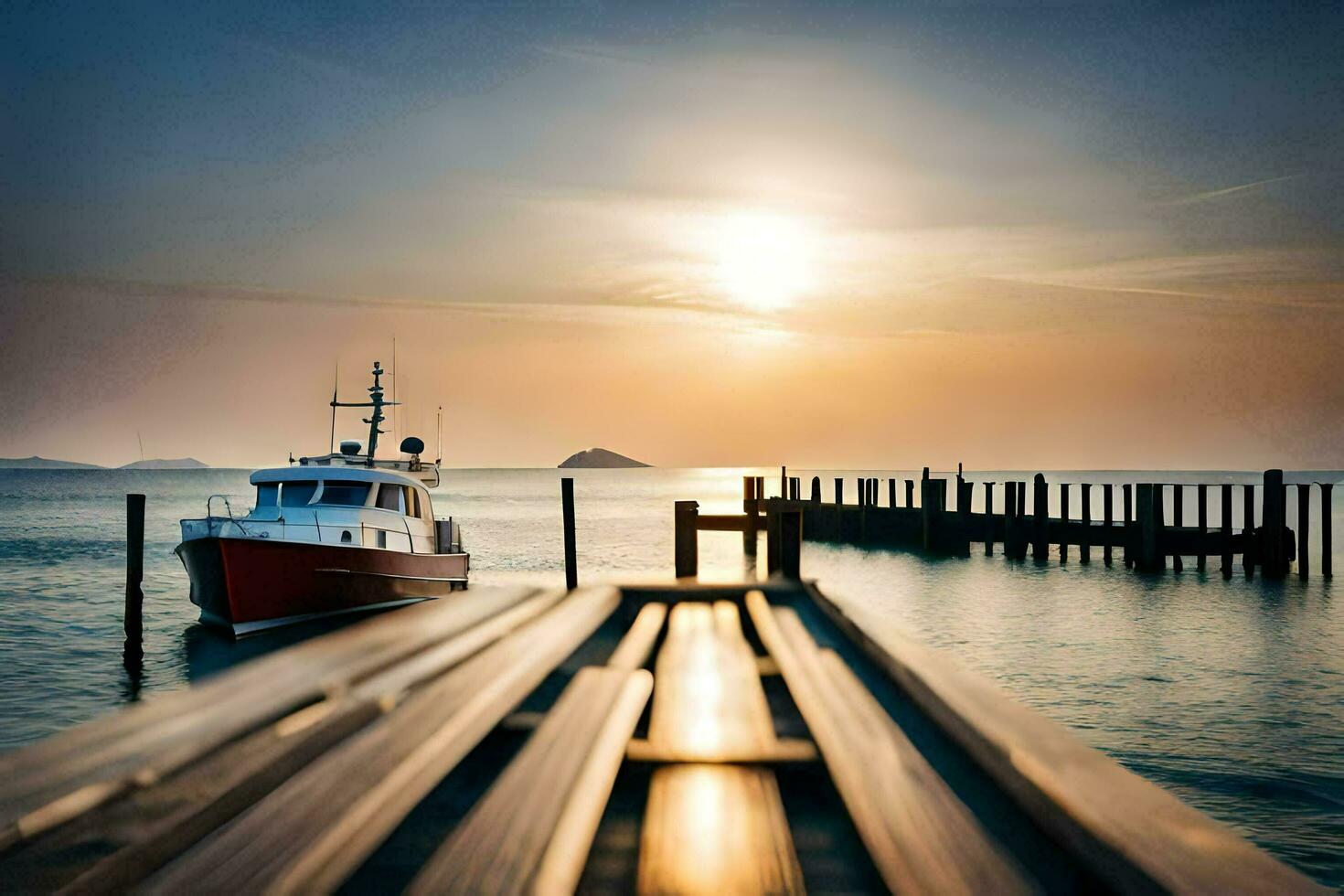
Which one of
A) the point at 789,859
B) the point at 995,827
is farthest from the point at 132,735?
the point at 995,827

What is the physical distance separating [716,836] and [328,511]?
646 inches

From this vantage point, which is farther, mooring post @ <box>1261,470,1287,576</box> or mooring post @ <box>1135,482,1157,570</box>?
mooring post @ <box>1135,482,1157,570</box>

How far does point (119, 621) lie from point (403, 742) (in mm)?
23909

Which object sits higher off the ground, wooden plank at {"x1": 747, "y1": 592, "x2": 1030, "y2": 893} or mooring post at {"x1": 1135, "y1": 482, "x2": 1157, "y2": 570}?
wooden plank at {"x1": 747, "y1": 592, "x2": 1030, "y2": 893}

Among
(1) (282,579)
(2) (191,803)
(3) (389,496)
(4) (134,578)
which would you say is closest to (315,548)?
(1) (282,579)

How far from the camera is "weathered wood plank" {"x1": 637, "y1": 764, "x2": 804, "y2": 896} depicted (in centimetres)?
246

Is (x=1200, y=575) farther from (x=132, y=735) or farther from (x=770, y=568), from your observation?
(x=132, y=735)

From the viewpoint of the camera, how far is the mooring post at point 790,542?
842 centimetres

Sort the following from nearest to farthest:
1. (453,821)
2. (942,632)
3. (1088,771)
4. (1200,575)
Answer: (1088,771)
(453,821)
(942,632)
(1200,575)

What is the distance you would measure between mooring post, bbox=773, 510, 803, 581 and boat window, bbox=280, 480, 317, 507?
1172 cm

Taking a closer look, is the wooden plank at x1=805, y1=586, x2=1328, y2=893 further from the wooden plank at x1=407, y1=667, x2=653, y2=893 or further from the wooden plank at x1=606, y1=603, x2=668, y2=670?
the wooden plank at x1=606, y1=603, x2=668, y2=670

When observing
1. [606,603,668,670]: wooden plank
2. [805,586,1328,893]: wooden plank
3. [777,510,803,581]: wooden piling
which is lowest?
[606,603,668,670]: wooden plank

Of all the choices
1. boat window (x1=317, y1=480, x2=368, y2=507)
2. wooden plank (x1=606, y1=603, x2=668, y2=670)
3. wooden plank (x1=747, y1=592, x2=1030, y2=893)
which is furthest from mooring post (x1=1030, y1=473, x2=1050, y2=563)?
wooden plank (x1=747, y1=592, x2=1030, y2=893)

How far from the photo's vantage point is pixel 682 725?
3.55 m
